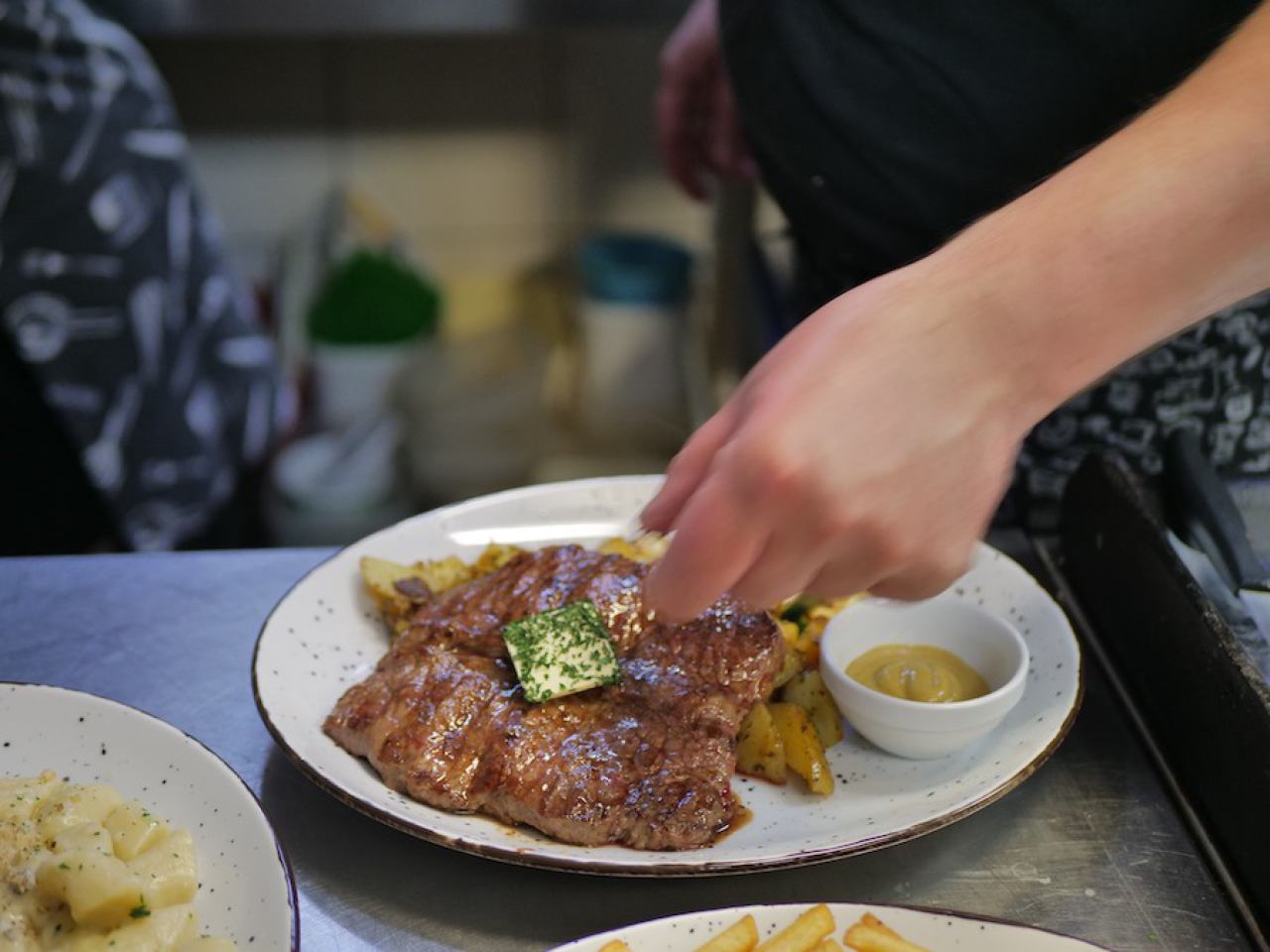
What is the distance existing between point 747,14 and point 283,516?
1970mm

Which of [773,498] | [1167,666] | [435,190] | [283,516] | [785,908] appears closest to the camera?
[773,498]

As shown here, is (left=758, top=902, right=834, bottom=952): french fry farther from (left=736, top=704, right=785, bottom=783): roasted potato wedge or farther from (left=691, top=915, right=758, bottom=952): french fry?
(left=736, top=704, right=785, bottom=783): roasted potato wedge

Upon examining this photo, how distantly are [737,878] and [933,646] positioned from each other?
36 cm

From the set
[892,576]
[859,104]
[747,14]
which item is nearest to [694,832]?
[892,576]

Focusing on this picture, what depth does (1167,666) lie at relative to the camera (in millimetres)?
1233

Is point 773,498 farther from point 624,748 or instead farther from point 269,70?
point 269,70

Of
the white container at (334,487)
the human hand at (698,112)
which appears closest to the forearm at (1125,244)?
the human hand at (698,112)

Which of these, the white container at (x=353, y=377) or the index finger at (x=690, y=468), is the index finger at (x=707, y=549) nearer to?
the index finger at (x=690, y=468)

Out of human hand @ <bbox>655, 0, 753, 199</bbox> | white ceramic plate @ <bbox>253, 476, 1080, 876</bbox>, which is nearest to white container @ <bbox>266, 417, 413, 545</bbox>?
human hand @ <bbox>655, 0, 753, 199</bbox>

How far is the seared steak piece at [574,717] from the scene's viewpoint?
3.60 feet

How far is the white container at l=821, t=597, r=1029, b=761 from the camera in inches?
46.1

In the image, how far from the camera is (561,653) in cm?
121

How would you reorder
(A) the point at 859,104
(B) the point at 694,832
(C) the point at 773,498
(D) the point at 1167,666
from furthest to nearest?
1. (A) the point at 859,104
2. (D) the point at 1167,666
3. (B) the point at 694,832
4. (C) the point at 773,498

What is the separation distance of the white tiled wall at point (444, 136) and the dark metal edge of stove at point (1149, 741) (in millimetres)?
2196
